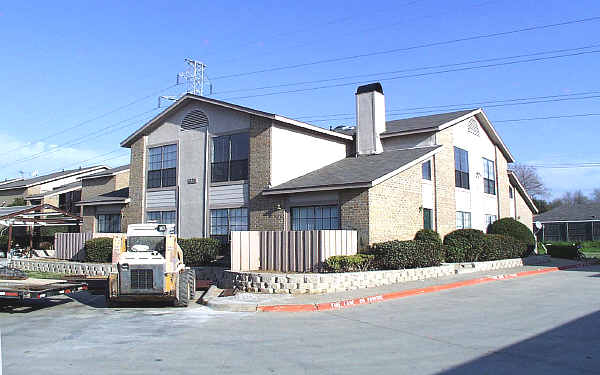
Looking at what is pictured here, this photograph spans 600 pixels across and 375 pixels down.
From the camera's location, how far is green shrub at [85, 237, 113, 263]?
2559 centimetres

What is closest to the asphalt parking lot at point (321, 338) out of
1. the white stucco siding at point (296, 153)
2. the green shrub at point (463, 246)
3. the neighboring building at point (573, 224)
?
the green shrub at point (463, 246)

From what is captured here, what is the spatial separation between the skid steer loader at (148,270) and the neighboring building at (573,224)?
49.0 metres

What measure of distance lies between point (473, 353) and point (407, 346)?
43.9 inches

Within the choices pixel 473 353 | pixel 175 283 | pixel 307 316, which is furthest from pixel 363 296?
pixel 473 353

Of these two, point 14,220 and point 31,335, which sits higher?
point 14,220

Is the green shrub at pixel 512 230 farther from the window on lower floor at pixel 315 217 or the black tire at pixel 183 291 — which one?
the black tire at pixel 183 291

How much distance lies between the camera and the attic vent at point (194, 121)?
25.2 m

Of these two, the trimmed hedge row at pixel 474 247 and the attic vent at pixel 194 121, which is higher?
the attic vent at pixel 194 121

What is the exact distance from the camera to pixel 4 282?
1502cm

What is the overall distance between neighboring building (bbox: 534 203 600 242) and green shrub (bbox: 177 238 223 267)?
43662 mm

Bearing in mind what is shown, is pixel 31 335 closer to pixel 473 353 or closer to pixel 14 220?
pixel 473 353

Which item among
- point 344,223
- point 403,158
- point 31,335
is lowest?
point 31,335

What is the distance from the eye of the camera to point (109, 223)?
2925cm

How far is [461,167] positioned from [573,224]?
32301 millimetres
